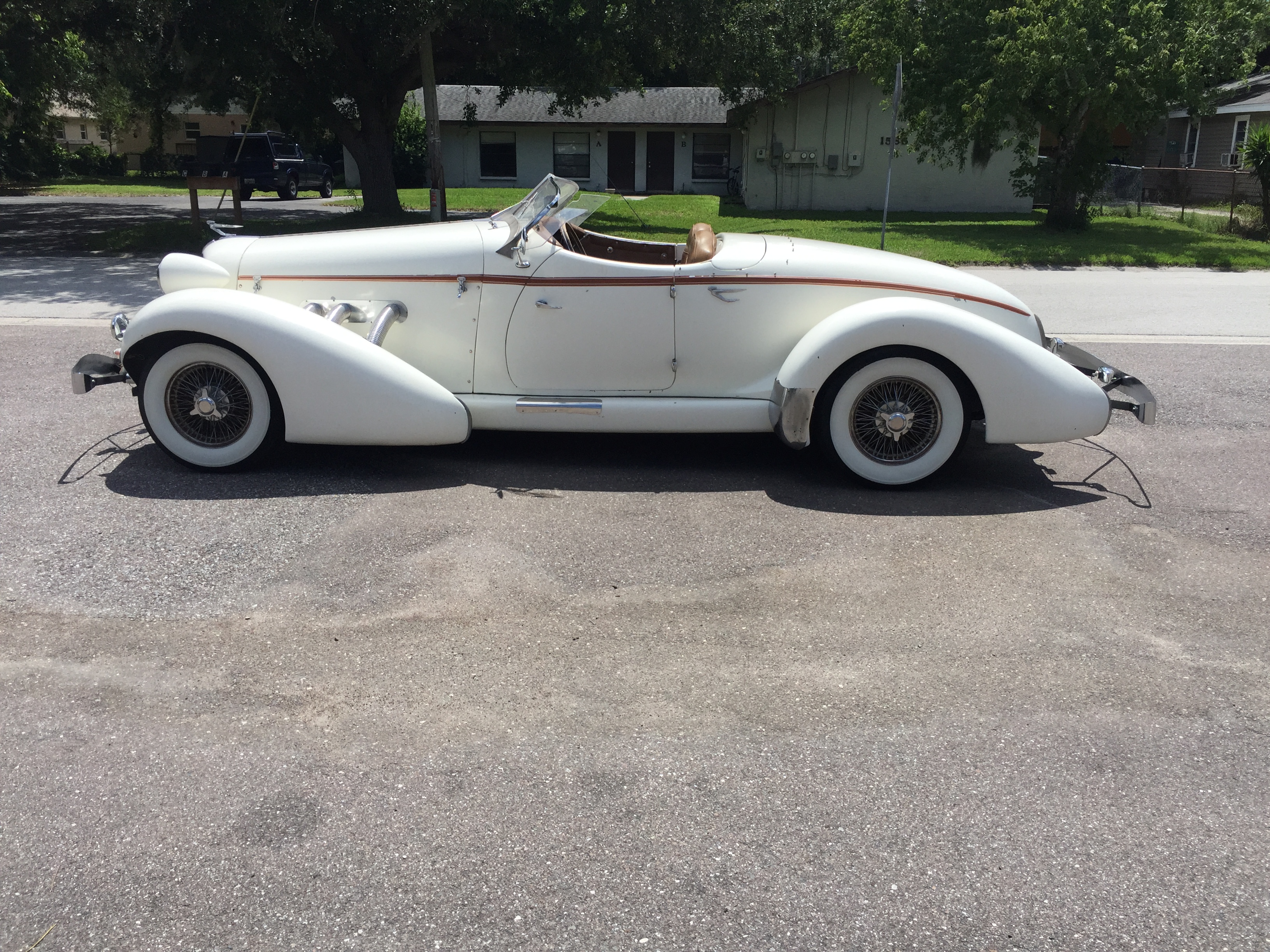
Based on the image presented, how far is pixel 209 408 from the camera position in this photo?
221 inches

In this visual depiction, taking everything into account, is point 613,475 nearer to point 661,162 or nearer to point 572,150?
point 572,150

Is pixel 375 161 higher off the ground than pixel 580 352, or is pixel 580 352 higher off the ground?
pixel 375 161

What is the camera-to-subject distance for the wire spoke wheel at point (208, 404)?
563 cm

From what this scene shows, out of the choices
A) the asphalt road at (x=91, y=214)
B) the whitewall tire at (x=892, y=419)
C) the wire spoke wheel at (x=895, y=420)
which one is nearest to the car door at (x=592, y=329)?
the whitewall tire at (x=892, y=419)

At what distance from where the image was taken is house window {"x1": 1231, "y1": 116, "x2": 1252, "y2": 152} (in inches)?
1200

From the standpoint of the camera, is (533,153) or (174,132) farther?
(174,132)

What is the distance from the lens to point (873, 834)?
2.92m

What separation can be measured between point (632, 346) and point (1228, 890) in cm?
383

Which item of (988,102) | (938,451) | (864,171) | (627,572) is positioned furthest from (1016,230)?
(627,572)

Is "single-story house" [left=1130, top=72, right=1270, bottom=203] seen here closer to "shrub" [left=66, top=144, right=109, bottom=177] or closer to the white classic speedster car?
the white classic speedster car

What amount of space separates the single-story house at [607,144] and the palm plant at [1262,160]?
21.6 m

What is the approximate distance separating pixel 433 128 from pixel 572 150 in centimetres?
2281

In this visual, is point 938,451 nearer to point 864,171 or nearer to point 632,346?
point 632,346

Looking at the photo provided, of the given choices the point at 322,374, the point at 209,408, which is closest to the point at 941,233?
the point at 322,374
